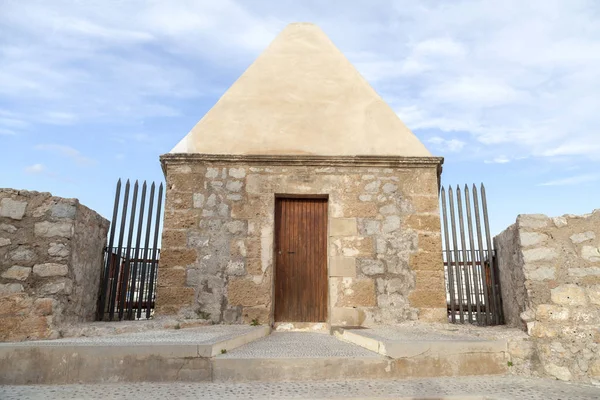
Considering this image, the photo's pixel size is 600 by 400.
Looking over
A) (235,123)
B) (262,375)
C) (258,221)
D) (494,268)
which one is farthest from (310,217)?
(262,375)

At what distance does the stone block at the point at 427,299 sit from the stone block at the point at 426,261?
1.06 feet

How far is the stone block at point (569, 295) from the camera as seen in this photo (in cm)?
351

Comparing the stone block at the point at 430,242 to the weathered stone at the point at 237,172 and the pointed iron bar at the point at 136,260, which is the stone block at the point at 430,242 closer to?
the weathered stone at the point at 237,172

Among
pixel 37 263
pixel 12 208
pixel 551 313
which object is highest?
pixel 12 208

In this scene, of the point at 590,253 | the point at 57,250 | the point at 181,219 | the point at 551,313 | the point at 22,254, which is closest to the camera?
the point at 551,313

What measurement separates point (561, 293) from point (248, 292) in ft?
11.9

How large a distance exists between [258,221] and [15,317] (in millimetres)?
2972

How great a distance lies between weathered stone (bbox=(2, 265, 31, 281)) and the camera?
385cm

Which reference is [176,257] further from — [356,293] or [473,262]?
[473,262]

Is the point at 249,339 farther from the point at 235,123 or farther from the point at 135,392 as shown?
the point at 235,123

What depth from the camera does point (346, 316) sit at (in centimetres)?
529

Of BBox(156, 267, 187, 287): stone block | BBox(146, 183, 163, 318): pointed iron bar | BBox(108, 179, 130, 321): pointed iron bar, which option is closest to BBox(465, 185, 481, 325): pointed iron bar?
BBox(156, 267, 187, 287): stone block

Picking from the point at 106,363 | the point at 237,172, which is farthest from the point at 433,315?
the point at 106,363

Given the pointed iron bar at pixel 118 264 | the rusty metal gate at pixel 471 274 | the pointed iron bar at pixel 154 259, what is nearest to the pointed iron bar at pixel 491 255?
the rusty metal gate at pixel 471 274
